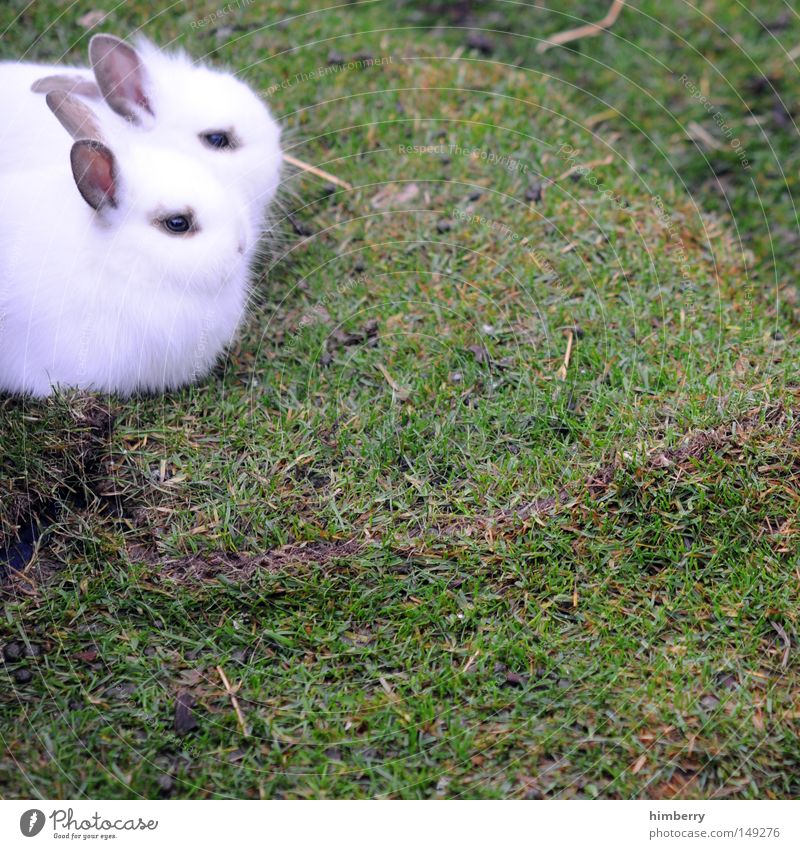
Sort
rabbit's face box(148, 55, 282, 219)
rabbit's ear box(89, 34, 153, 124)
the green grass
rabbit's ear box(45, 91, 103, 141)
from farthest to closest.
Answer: rabbit's face box(148, 55, 282, 219)
rabbit's ear box(89, 34, 153, 124)
rabbit's ear box(45, 91, 103, 141)
the green grass

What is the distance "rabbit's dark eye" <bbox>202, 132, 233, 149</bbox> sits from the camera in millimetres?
3379

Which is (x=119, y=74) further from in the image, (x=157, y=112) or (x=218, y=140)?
(x=218, y=140)

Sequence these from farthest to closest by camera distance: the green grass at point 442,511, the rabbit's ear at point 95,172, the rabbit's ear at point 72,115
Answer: the rabbit's ear at point 72,115 < the rabbit's ear at point 95,172 < the green grass at point 442,511

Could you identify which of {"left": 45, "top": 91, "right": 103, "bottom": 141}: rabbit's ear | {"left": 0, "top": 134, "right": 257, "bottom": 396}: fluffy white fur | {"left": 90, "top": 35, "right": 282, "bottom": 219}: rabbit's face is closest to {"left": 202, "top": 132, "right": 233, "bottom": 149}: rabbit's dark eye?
{"left": 90, "top": 35, "right": 282, "bottom": 219}: rabbit's face

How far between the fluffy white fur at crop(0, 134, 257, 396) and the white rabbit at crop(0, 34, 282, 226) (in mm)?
166

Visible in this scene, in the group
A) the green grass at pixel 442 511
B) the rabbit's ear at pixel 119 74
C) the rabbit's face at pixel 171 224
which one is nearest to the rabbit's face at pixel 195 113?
the rabbit's ear at pixel 119 74

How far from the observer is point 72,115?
9.70ft

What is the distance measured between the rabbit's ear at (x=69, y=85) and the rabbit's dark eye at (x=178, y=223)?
0.66m

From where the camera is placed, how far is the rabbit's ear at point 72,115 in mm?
2943

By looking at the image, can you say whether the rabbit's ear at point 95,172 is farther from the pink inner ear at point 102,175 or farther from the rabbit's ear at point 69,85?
the rabbit's ear at point 69,85

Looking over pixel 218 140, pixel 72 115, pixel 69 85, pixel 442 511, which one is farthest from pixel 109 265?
pixel 442 511

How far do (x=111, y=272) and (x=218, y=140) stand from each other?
72 centimetres

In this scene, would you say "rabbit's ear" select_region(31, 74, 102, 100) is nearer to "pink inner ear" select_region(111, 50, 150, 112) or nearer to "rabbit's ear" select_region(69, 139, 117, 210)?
"pink inner ear" select_region(111, 50, 150, 112)

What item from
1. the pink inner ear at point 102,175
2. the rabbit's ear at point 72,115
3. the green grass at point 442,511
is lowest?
the green grass at point 442,511
